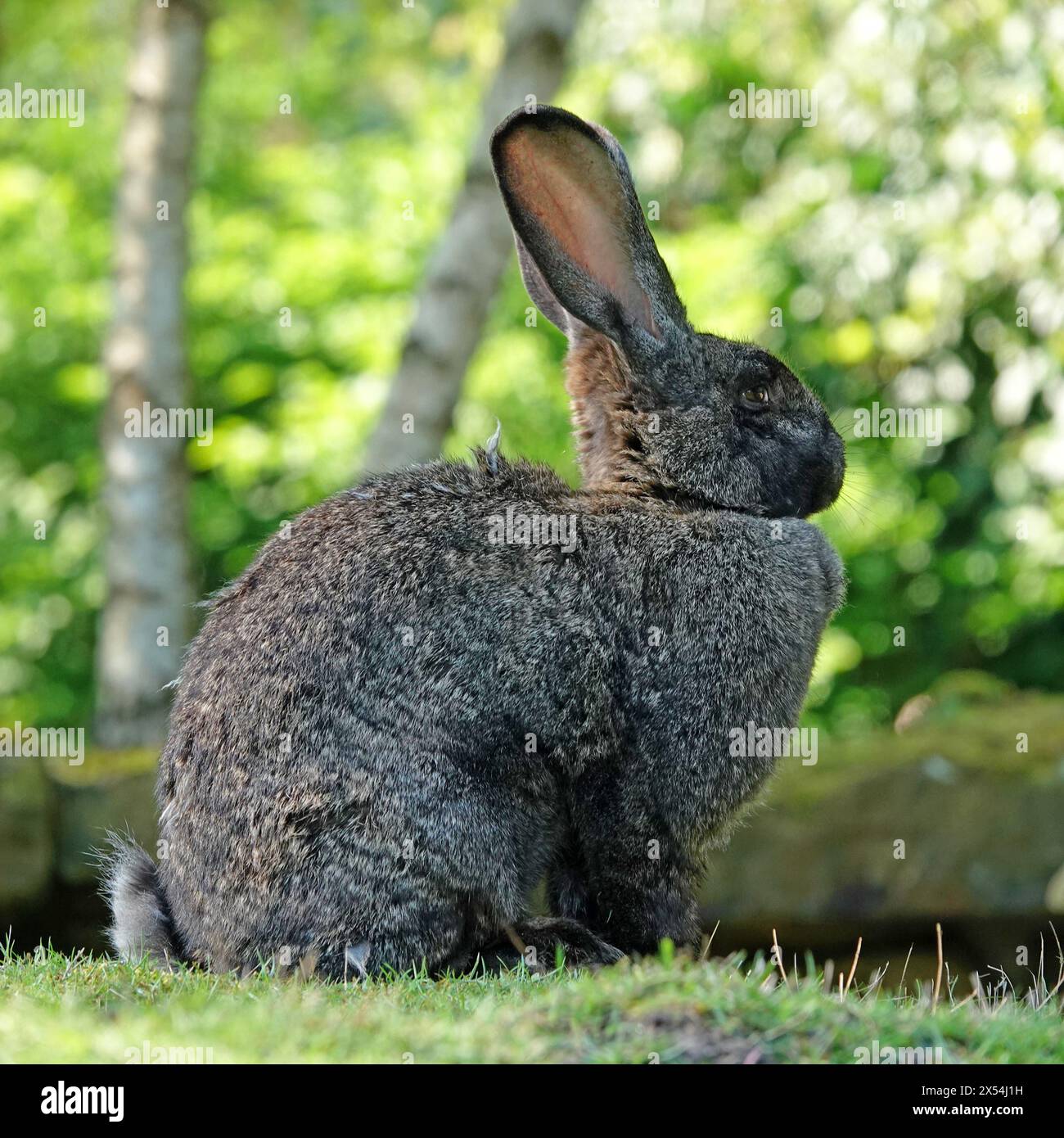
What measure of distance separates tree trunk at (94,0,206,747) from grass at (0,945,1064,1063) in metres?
6.39

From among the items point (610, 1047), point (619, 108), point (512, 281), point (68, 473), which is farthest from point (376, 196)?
point (610, 1047)

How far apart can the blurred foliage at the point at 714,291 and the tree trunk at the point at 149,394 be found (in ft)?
5.97

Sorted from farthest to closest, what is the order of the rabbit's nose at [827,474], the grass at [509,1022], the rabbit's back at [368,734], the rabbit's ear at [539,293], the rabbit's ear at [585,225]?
the rabbit's ear at [539,293] → the rabbit's nose at [827,474] → the rabbit's ear at [585,225] → the rabbit's back at [368,734] → the grass at [509,1022]

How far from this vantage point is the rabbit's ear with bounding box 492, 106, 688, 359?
602cm

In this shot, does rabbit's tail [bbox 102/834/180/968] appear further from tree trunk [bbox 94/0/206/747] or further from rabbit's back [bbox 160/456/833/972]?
tree trunk [bbox 94/0/206/747]

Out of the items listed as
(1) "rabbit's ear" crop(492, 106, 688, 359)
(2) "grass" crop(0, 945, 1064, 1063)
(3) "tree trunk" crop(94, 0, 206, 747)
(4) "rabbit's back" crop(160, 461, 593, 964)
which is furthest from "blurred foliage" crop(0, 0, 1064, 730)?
(2) "grass" crop(0, 945, 1064, 1063)

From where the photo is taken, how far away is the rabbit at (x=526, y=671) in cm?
516

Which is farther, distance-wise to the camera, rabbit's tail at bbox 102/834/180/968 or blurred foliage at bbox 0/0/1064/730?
blurred foliage at bbox 0/0/1064/730

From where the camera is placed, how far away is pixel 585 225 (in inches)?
242

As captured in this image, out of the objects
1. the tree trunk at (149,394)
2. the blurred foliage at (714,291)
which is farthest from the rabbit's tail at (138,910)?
the blurred foliage at (714,291)

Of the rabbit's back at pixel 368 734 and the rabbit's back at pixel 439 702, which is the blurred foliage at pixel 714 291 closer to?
the rabbit's back at pixel 439 702

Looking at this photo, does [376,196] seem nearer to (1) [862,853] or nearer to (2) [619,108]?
(2) [619,108]

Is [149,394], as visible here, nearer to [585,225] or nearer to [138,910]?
[585,225]

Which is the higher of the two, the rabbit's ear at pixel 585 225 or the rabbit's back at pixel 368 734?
the rabbit's ear at pixel 585 225
